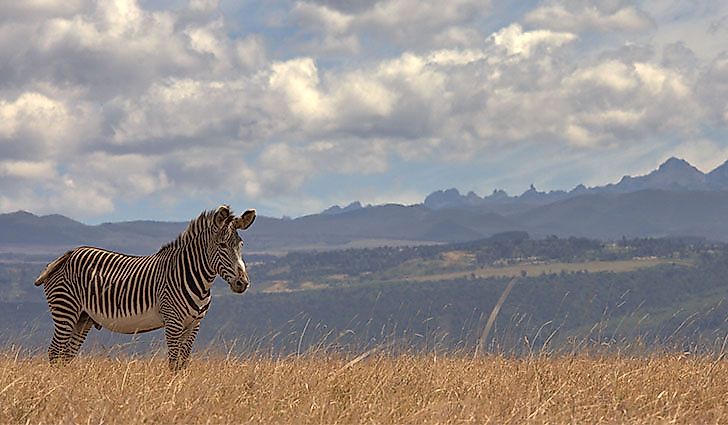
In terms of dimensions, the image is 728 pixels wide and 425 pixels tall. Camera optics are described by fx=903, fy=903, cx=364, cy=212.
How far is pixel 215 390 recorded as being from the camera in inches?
421

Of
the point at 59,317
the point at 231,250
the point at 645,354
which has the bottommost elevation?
the point at 645,354

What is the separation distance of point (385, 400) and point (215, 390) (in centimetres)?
202

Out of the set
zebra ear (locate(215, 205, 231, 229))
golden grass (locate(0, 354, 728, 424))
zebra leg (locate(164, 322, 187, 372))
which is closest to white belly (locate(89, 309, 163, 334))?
zebra leg (locate(164, 322, 187, 372))

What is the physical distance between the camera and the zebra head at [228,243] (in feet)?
45.5

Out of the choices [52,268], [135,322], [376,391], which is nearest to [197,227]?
[135,322]

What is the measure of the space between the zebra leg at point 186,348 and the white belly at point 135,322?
24.1 inches

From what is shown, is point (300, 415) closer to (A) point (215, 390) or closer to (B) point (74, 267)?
(A) point (215, 390)

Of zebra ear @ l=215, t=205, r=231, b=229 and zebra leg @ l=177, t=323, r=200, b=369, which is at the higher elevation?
zebra ear @ l=215, t=205, r=231, b=229

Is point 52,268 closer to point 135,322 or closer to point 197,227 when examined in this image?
point 135,322

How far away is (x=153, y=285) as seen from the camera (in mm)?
14461

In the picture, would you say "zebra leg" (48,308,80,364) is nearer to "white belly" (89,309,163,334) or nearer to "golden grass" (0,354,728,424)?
"white belly" (89,309,163,334)

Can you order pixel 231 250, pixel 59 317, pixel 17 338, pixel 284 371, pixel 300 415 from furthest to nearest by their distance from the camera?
pixel 17 338, pixel 59 317, pixel 231 250, pixel 284 371, pixel 300 415

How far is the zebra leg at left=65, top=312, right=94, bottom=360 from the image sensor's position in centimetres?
1526

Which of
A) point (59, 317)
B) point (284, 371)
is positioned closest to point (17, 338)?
point (59, 317)
